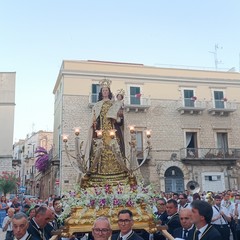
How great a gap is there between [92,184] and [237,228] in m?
4.85

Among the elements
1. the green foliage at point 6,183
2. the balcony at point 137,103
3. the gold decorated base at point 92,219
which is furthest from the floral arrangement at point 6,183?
the gold decorated base at point 92,219

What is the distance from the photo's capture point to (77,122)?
2519 centimetres

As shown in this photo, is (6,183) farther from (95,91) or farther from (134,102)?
(134,102)

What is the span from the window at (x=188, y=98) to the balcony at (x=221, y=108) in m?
1.56

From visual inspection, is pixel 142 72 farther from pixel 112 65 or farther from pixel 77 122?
pixel 77 122

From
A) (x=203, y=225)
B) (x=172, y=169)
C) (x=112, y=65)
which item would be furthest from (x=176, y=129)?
(x=203, y=225)

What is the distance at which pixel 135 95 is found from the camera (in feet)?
87.5

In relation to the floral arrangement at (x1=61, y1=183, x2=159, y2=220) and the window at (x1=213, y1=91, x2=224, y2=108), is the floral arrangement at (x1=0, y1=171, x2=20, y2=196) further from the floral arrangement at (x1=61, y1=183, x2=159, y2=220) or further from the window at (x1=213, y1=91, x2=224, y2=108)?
the floral arrangement at (x1=61, y1=183, x2=159, y2=220)

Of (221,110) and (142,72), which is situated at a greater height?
(142,72)

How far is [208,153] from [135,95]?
24.4 feet

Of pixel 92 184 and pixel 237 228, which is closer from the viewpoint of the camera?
pixel 92 184

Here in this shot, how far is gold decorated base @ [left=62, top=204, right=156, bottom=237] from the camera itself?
6.42 metres

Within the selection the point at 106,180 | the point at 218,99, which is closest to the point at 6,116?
the point at 218,99

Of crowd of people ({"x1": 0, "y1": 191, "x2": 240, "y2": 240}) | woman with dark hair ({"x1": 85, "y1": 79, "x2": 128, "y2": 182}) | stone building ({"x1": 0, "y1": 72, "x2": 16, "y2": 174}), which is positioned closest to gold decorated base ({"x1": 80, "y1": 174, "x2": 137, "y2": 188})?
woman with dark hair ({"x1": 85, "y1": 79, "x2": 128, "y2": 182})
